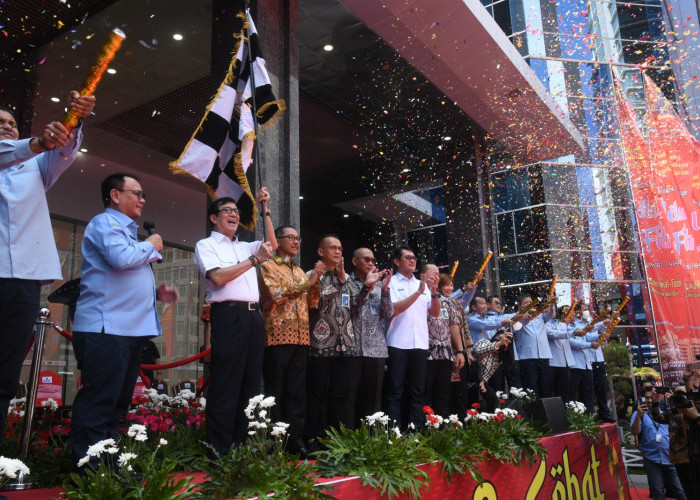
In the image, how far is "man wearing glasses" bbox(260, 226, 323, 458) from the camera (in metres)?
3.47

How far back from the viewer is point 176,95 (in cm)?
916

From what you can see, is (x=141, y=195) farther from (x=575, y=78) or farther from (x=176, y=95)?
(x=575, y=78)

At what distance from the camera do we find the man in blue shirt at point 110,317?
246 centimetres

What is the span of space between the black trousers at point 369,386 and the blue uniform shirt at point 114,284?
168 cm

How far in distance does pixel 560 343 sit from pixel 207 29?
245 inches

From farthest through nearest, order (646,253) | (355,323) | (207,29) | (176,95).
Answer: (176,95) < (646,253) < (207,29) < (355,323)

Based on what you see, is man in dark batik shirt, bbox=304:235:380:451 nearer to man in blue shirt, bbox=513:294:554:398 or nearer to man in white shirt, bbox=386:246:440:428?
man in white shirt, bbox=386:246:440:428

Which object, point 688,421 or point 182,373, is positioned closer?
point 688,421

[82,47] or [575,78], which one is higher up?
[575,78]

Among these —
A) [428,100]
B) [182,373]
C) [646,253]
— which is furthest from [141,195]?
[182,373]

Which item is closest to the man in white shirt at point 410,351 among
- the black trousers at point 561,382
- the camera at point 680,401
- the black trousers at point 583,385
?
the camera at point 680,401

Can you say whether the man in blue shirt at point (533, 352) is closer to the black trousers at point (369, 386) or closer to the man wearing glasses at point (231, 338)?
the black trousers at point (369, 386)

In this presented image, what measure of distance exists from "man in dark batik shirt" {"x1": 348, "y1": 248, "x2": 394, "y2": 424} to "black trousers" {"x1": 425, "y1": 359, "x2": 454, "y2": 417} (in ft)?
2.41

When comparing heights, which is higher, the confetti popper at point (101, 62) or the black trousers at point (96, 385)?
the confetti popper at point (101, 62)
